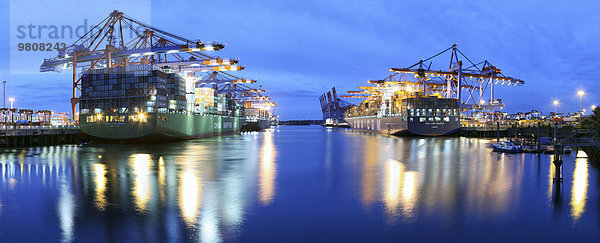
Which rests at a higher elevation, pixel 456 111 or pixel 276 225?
pixel 456 111

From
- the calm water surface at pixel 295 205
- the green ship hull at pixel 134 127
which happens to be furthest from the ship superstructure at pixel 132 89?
the calm water surface at pixel 295 205

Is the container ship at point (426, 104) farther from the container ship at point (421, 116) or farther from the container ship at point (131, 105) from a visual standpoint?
the container ship at point (131, 105)

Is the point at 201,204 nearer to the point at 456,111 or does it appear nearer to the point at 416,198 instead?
the point at 416,198

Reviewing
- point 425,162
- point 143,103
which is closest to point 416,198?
point 425,162

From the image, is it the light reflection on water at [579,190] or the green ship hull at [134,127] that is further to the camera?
the green ship hull at [134,127]

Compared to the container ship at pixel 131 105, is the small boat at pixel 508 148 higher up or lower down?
lower down

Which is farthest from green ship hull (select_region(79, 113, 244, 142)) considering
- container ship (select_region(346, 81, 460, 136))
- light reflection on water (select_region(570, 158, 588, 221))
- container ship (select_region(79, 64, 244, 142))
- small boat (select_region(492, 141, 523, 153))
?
light reflection on water (select_region(570, 158, 588, 221))

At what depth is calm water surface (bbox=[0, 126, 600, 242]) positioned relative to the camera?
447 inches

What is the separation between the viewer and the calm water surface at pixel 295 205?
1136 centimetres

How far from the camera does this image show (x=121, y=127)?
168 ft

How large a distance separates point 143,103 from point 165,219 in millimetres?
43198

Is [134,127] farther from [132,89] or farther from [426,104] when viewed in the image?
[426,104]

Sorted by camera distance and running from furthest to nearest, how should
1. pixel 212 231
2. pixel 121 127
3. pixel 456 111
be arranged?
1. pixel 456 111
2. pixel 121 127
3. pixel 212 231

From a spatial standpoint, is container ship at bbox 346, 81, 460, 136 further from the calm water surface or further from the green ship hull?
the calm water surface
